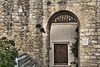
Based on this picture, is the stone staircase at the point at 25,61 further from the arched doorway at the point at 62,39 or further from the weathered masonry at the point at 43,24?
the arched doorway at the point at 62,39

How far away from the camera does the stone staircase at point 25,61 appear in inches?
155

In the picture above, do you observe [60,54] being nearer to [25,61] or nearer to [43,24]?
[43,24]

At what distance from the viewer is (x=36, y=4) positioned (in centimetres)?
482

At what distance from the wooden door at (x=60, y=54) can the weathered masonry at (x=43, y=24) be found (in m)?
4.00

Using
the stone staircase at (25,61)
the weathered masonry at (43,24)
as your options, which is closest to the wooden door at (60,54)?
the weathered masonry at (43,24)

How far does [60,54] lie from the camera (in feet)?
29.0

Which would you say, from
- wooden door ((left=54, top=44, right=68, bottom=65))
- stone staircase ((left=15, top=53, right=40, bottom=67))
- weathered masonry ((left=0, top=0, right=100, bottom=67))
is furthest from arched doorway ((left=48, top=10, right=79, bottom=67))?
stone staircase ((left=15, top=53, right=40, bottom=67))

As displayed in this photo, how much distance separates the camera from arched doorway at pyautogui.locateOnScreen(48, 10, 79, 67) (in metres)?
8.46

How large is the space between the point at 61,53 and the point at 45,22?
4.64 m

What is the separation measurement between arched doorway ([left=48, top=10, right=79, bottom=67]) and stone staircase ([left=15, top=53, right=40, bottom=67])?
13.1 ft

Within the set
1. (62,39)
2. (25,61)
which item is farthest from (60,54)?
(25,61)

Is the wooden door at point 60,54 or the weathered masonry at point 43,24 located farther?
the wooden door at point 60,54

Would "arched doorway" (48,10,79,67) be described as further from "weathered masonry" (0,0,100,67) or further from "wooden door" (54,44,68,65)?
Answer: "weathered masonry" (0,0,100,67)

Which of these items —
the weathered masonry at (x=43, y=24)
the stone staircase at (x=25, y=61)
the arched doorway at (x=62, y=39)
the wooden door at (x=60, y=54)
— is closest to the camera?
the stone staircase at (x=25, y=61)
